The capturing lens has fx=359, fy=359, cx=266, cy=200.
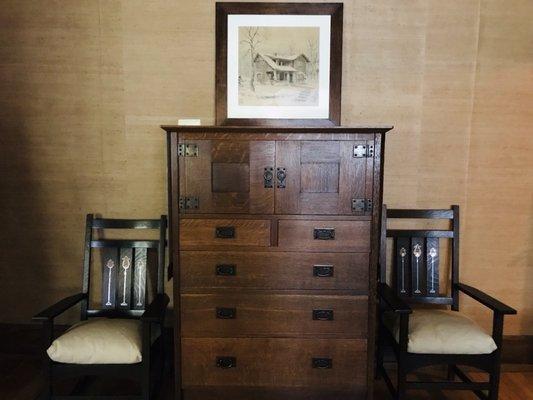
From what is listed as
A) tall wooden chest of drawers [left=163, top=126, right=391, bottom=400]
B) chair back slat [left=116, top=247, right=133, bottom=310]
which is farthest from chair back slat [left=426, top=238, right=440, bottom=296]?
chair back slat [left=116, top=247, right=133, bottom=310]

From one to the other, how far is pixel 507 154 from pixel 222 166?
2025 millimetres

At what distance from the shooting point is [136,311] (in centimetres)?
238

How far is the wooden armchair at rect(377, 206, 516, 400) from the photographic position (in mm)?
2023

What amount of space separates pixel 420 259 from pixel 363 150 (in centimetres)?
100

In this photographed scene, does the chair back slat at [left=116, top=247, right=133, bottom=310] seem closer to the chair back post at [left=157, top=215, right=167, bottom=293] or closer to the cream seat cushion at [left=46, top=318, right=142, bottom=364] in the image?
the chair back post at [left=157, top=215, right=167, bottom=293]

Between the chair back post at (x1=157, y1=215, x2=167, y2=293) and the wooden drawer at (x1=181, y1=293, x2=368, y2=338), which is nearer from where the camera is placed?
the wooden drawer at (x1=181, y1=293, x2=368, y2=338)

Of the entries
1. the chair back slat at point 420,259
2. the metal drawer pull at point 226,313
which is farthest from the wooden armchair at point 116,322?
the chair back slat at point 420,259

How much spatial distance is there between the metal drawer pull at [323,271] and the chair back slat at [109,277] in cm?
134

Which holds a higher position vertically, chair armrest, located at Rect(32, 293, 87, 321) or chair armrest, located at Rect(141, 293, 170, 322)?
chair armrest, located at Rect(141, 293, 170, 322)

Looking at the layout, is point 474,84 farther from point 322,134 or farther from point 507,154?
point 322,134

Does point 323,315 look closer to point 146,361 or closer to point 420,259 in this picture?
point 420,259

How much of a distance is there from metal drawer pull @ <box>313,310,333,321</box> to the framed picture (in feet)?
4.00

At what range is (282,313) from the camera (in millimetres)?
2055

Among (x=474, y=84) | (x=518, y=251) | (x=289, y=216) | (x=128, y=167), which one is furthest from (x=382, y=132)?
(x=128, y=167)
